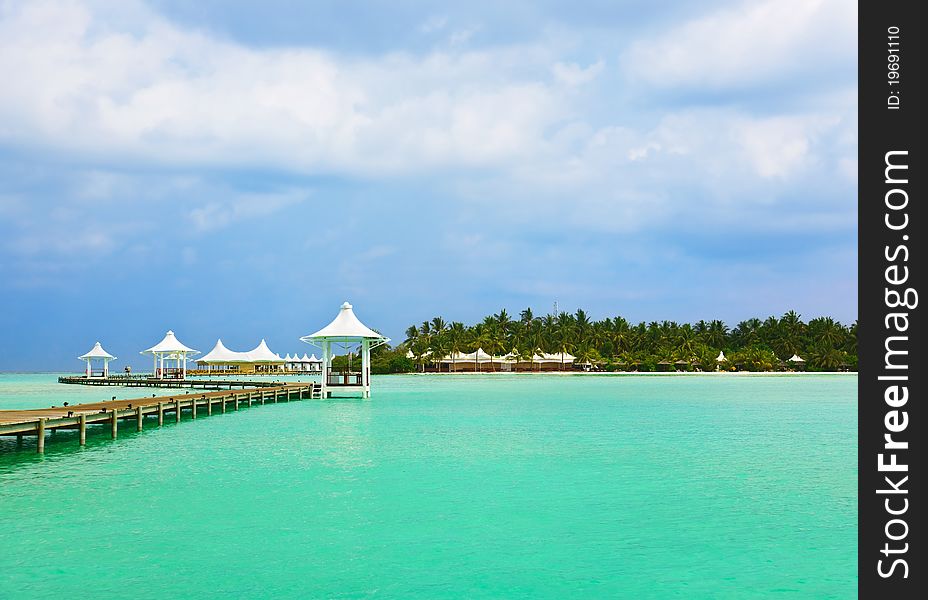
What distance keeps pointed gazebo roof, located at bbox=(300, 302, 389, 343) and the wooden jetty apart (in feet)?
17.2

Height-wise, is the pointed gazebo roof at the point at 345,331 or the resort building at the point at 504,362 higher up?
the pointed gazebo roof at the point at 345,331

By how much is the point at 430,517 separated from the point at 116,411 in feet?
52.3

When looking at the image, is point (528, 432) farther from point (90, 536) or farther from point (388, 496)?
point (90, 536)

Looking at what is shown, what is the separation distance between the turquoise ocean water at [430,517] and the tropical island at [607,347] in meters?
85.2

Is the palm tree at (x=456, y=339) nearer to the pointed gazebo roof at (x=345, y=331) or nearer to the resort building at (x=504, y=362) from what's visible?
the resort building at (x=504, y=362)

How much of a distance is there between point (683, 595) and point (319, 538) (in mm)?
5126

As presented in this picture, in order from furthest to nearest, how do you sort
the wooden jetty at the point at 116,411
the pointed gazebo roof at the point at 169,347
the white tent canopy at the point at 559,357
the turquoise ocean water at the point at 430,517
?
the white tent canopy at the point at 559,357
the pointed gazebo roof at the point at 169,347
the wooden jetty at the point at 116,411
the turquoise ocean water at the point at 430,517

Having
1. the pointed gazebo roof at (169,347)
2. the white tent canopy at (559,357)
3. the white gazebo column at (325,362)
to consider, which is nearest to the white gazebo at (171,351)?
the pointed gazebo roof at (169,347)

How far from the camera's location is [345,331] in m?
39.1

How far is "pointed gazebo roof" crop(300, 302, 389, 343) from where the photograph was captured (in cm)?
3856

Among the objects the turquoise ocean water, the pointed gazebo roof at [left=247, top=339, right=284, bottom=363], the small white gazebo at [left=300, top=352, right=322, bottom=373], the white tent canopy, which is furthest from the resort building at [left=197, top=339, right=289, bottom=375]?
the turquoise ocean water

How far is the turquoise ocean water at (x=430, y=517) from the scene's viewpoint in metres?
9.60

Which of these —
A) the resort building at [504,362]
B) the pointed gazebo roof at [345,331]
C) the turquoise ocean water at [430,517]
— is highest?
the pointed gazebo roof at [345,331]

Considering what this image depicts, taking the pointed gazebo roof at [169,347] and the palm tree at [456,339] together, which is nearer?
the pointed gazebo roof at [169,347]
